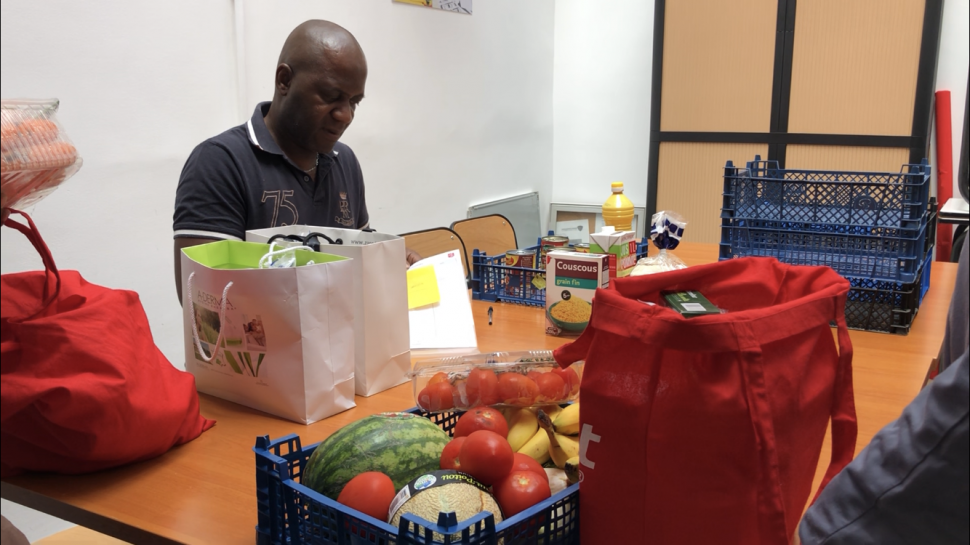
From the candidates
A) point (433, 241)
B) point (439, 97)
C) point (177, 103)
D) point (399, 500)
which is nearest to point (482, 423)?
point (399, 500)

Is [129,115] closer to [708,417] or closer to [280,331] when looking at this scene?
[280,331]

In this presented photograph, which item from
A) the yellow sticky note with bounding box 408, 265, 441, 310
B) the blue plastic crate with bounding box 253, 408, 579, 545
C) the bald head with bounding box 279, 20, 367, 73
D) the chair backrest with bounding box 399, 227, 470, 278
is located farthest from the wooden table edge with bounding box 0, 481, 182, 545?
the chair backrest with bounding box 399, 227, 470, 278

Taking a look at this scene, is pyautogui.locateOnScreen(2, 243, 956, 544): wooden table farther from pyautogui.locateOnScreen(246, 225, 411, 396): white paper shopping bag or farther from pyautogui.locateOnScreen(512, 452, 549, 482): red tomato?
pyautogui.locateOnScreen(512, 452, 549, 482): red tomato

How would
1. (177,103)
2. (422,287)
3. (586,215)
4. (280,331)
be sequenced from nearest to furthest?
1. (280,331)
2. (422,287)
3. (177,103)
4. (586,215)

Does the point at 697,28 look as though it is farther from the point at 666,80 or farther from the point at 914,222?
the point at 914,222

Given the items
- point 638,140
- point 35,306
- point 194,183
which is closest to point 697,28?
point 638,140

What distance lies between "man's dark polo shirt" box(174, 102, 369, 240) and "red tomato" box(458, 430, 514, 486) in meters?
1.21

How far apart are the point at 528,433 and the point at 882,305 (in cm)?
115

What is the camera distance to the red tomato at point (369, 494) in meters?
0.77

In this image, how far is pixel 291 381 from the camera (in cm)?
115

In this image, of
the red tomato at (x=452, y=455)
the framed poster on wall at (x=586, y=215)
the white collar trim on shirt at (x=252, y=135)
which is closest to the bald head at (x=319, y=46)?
the white collar trim on shirt at (x=252, y=135)

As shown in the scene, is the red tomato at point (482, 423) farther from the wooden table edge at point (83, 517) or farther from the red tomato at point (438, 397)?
the wooden table edge at point (83, 517)

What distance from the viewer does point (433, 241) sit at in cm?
280

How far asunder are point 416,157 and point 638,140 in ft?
5.99
